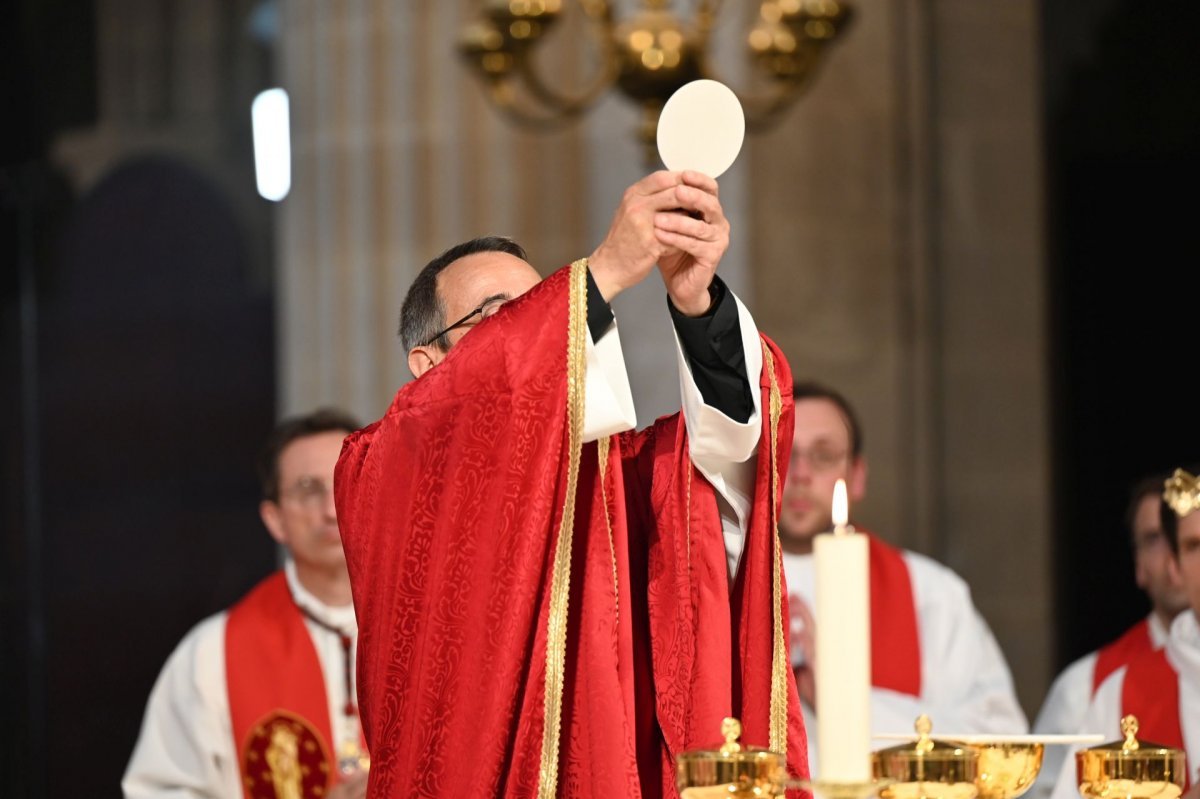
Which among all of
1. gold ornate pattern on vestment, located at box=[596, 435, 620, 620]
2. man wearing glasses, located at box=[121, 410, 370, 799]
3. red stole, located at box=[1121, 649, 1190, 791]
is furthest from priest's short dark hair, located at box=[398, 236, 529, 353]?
red stole, located at box=[1121, 649, 1190, 791]

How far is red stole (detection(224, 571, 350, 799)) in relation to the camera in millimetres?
4742

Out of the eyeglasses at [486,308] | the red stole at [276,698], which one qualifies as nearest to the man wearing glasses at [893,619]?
the red stole at [276,698]

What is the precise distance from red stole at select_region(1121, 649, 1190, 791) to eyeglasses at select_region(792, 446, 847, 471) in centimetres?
84

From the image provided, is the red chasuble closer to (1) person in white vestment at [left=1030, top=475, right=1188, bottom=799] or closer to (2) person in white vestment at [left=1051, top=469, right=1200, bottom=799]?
(2) person in white vestment at [left=1051, top=469, right=1200, bottom=799]

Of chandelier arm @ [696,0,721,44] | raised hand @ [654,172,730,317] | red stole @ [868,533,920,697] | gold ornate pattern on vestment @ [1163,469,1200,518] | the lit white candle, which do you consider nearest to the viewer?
the lit white candle

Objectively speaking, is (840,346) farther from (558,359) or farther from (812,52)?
(558,359)

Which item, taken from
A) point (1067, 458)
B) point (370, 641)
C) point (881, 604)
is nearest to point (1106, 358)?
point (1067, 458)

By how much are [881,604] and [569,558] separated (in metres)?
2.88

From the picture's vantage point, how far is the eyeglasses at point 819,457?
489cm

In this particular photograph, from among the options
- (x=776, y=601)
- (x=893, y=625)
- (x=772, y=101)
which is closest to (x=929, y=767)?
(x=776, y=601)

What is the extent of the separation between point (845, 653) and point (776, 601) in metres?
1.04

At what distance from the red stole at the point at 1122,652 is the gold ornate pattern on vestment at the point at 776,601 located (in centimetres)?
238

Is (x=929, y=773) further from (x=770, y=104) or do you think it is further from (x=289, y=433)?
(x=770, y=104)

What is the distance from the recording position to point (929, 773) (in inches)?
81.4
